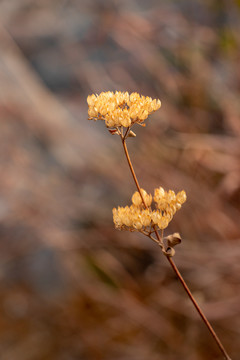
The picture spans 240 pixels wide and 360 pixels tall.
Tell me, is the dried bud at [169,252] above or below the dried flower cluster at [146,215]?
below

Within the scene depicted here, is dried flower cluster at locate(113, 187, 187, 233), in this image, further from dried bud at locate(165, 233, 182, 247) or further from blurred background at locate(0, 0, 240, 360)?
blurred background at locate(0, 0, 240, 360)

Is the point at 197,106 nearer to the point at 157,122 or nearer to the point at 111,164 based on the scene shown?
the point at 157,122

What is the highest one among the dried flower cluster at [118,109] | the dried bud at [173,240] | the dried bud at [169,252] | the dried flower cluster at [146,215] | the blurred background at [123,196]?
the blurred background at [123,196]

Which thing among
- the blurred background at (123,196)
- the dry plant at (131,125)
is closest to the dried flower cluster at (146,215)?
the dry plant at (131,125)

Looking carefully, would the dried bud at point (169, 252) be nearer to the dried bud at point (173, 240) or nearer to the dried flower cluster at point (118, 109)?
the dried bud at point (173, 240)

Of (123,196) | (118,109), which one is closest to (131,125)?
(118,109)

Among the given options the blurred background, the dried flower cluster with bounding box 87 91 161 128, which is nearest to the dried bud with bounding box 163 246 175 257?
the dried flower cluster with bounding box 87 91 161 128
